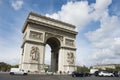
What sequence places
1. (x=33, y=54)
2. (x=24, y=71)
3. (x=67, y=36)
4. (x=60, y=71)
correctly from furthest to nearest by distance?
1. (x=67, y=36)
2. (x=60, y=71)
3. (x=33, y=54)
4. (x=24, y=71)

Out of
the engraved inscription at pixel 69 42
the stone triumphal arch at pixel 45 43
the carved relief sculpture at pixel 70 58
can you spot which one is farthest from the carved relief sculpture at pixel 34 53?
the engraved inscription at pixel 69 42

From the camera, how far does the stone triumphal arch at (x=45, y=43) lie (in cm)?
3155

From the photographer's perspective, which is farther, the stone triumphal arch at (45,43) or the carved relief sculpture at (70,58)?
the carved relief sculpture at (70,58)

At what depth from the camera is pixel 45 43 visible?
113 ft

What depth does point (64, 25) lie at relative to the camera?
126 feet

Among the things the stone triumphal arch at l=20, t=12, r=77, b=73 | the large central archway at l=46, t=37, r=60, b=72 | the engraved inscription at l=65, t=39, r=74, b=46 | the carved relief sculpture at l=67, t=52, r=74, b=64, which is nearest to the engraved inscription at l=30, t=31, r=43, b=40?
the stone triumphal arch at l=20, t=12, r=77, b=73

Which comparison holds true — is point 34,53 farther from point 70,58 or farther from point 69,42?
point 69,42

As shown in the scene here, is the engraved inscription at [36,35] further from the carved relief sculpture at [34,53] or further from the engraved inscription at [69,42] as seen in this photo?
the engraved inscription at [69,42]

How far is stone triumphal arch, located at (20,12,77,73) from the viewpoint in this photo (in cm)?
3155

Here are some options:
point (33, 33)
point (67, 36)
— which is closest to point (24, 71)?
point (33, 33)

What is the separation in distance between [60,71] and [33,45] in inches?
336

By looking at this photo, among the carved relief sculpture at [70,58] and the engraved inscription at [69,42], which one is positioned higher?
the engraved inscription at [69,42]

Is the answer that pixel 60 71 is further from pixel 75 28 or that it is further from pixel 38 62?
pixel 75 28

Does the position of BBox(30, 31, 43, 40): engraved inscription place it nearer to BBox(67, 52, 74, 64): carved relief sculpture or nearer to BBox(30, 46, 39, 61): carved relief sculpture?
BBox(30, 46, 39, 61): carved relief sculpture
